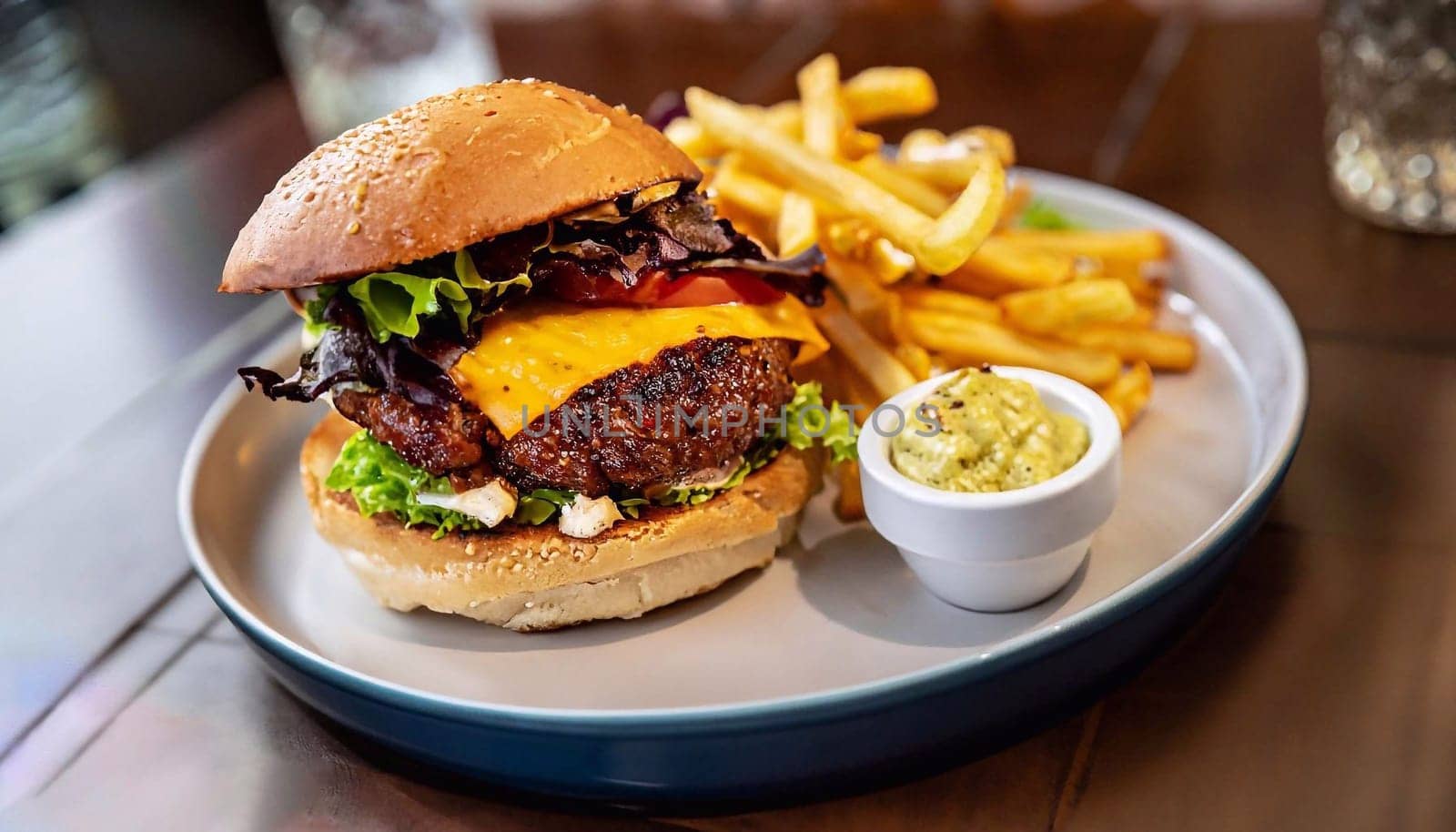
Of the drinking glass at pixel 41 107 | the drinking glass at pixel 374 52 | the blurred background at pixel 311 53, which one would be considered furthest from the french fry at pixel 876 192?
the drinking glass at pixel 41 107

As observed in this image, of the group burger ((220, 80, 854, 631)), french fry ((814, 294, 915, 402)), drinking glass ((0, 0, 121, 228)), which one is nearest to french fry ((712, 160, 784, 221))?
french fry ((814, 294, 915, 402))

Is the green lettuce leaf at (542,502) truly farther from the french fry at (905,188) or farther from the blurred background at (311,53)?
the blurred background at (311,53)

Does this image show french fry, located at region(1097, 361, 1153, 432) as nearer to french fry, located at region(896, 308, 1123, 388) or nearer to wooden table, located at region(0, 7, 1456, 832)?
french fry, located at region(896, 308, 1123, 388)

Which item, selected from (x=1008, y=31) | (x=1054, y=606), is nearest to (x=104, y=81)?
(x=1008, y=31)

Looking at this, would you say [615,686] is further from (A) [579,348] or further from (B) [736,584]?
(A) [579,348]

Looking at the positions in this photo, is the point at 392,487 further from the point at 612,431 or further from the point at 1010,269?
the point at 1010,269

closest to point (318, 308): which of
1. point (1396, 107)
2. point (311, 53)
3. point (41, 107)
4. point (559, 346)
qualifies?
point (559, 346)
